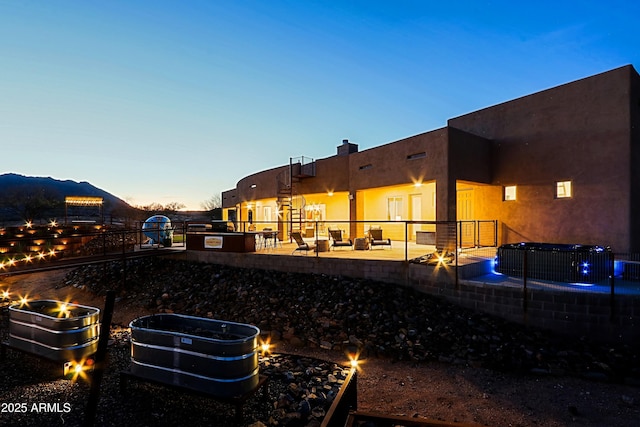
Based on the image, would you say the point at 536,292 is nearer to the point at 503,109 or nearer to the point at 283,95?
the point at 503,109

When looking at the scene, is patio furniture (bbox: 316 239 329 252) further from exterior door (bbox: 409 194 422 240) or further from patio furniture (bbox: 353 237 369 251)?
exterior door (bbox: 409 194 422 240)

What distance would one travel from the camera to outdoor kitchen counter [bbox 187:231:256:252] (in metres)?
12.0

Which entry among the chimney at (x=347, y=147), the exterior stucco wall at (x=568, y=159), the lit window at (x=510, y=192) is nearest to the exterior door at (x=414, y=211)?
the exterior stucco wall at (x=568, y=159)

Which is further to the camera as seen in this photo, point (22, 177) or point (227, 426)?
point (22, 177)

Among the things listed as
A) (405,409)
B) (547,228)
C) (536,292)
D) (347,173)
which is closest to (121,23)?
(347,173)

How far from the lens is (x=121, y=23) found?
468 inches

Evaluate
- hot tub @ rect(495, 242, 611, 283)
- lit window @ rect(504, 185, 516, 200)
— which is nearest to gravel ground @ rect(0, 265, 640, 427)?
hot tub @ rect(495, 242, 611, 283)

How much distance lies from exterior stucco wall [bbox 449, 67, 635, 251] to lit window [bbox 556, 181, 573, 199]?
0.49 feet

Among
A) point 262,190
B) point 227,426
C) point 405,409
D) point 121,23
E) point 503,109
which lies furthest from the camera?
point 262,190

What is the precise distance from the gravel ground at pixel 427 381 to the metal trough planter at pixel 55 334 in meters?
0.39

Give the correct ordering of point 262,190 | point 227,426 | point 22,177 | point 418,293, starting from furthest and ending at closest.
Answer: point 22,177 < point 262,190 < point 418,293 < point 227,426

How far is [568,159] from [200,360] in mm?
13907

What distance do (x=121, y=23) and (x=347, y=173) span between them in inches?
450

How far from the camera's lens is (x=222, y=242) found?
1236 cm
